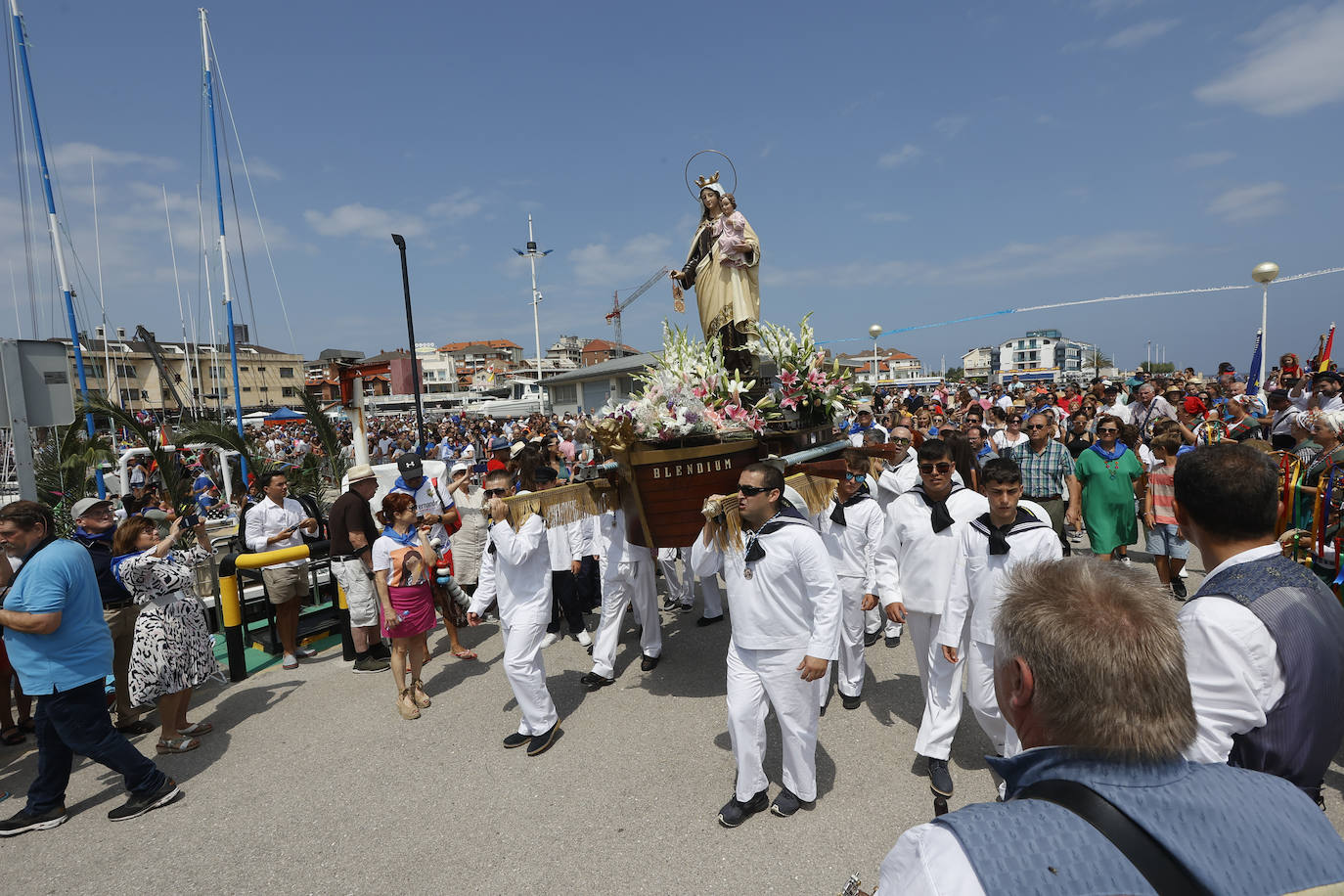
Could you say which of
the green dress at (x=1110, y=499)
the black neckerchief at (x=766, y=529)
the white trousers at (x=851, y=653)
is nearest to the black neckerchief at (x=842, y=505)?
the white trousers at (x=851, y=653)

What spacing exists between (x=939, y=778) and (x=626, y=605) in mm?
3006

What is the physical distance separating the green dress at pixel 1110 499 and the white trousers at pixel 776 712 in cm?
484

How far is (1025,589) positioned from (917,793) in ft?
10.2

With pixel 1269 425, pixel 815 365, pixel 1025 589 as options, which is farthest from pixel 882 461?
pixel 1269 425

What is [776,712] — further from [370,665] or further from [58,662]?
[370,665]

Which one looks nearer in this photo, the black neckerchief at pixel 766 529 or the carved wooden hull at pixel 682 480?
the black neckerchief at pixel 766 529

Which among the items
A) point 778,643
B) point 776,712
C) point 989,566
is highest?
point 989,566

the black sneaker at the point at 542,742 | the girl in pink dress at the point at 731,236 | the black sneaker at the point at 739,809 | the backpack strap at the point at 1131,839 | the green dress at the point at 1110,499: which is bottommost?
the black sneaker at the point at 542,742

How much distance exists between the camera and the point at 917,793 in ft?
12.6

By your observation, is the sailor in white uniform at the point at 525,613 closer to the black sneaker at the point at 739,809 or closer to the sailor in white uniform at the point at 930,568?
the black sneaker at the point at 739,809

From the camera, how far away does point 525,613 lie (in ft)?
15.6

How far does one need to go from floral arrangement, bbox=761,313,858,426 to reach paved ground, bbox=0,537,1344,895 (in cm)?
228

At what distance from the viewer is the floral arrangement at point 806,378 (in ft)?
18.7

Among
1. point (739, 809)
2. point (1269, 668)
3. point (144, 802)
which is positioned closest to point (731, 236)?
point (739, 809)
